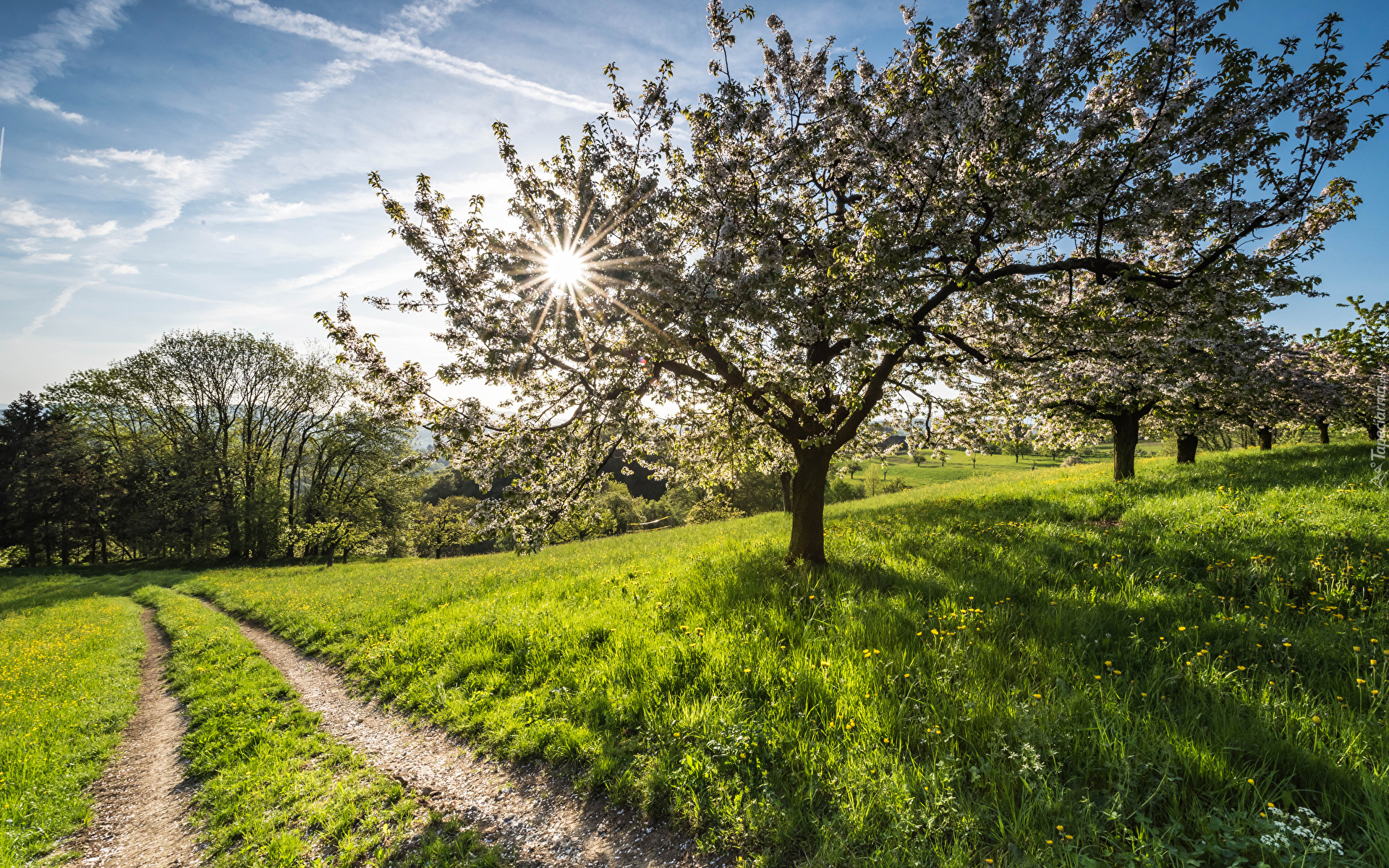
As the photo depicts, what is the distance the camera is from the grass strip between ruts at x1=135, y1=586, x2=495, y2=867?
5.01m

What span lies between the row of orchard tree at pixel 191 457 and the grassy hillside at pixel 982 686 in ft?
115

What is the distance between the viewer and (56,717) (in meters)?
8.91

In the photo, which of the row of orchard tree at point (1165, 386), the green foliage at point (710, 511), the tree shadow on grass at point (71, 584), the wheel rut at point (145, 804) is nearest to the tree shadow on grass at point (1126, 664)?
the row of orchard tree at point (1165, 386)

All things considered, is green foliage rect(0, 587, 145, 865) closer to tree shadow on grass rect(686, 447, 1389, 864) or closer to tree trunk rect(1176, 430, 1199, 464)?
tree shadow on grass rect(686, 447, 1389, 864)

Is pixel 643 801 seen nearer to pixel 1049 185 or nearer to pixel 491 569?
pixel 1049 185

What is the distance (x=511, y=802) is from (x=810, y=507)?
26.8 feet

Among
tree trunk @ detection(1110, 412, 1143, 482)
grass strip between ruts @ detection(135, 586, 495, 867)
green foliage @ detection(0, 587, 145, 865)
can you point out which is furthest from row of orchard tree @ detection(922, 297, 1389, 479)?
green foliage @ detection(0, 587, 145, 865)

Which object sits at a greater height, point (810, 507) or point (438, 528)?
point (810, 507)

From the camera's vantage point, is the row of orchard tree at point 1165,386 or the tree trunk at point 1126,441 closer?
the row of orchard tree at point 1165,386

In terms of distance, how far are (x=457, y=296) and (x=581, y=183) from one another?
3.03 meters

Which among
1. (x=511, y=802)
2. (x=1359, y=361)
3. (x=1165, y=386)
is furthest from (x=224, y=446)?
(x=1359, y=361)

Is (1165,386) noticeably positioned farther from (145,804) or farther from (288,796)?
(145,804)

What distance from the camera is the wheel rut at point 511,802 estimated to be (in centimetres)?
Result: 459

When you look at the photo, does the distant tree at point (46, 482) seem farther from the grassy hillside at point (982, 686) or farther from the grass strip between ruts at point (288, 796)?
the grass strip between ruts at point (288, 796)
